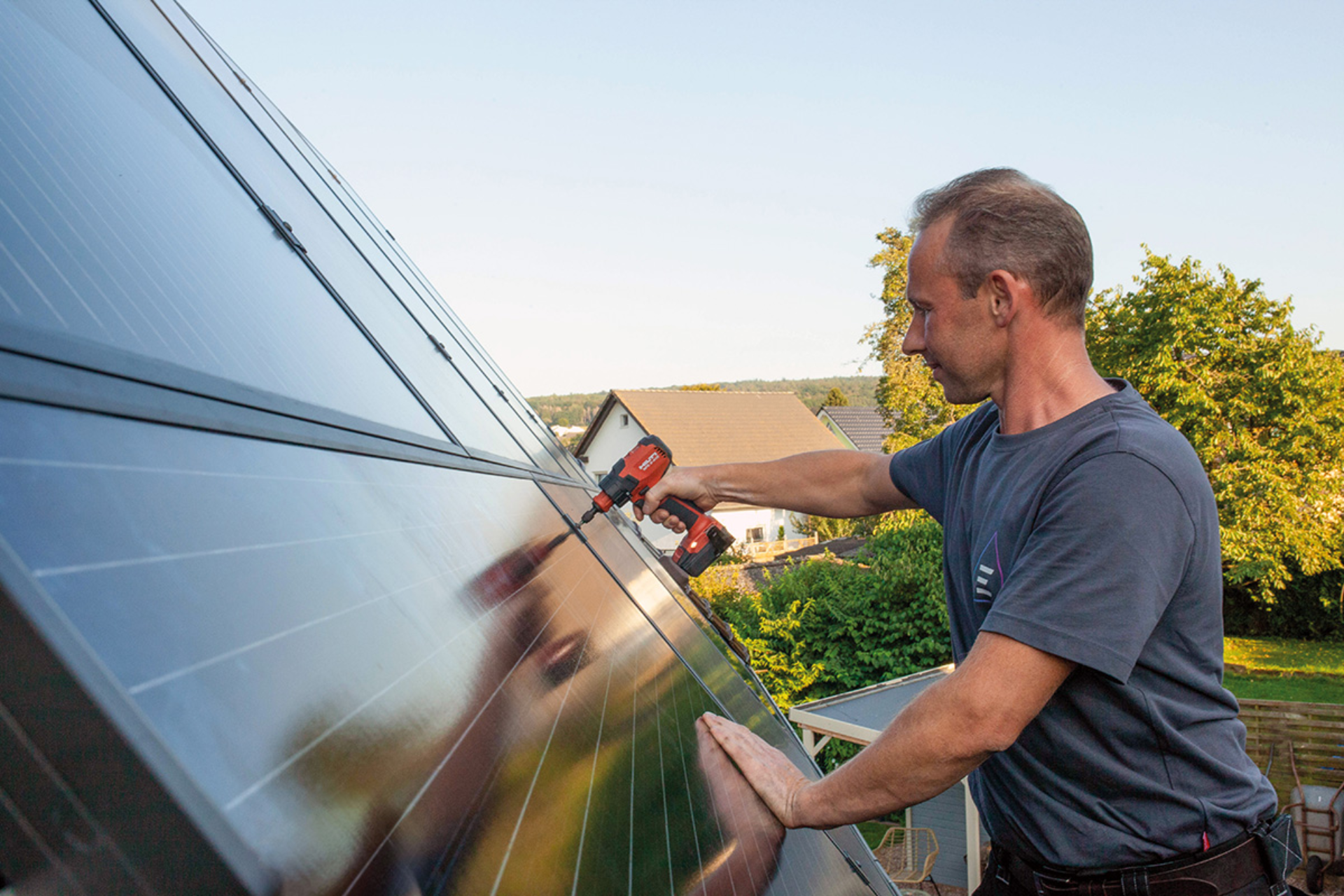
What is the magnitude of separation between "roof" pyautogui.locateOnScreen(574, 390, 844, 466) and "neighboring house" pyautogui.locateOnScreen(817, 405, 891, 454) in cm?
540

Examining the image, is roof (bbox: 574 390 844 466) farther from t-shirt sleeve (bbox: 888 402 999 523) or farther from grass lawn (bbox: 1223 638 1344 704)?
t-shirt sleeve (bbox: 888 402 999 523)

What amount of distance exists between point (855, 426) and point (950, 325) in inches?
1995

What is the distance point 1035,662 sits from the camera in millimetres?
1695

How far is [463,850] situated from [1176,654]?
5.64 ft

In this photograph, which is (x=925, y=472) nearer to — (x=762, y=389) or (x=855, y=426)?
(x=855, y=426)

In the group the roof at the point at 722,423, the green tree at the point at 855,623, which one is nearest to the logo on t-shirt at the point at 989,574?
the green tree at the point at 855,623

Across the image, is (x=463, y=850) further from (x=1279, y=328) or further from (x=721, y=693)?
(x=1279, y=328)

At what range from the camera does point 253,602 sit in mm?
670

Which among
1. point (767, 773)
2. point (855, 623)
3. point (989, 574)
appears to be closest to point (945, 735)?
point (767, 773)

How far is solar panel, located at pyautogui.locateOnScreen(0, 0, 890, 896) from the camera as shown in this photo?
45 centimetres

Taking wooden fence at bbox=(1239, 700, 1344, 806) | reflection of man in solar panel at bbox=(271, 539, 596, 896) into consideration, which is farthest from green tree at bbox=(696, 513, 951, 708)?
reflection of man in solar panel at bbox=(271, 539, 596, 896)

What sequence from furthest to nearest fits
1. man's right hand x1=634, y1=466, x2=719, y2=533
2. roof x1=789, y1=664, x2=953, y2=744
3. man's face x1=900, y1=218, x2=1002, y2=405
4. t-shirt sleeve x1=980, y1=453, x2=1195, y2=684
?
roof x1=789, y1=664, x2=953, y2=744, man's right hand x1=634, y1=466, x2=719, y2=533, man's face x1=900, y1=218, x2=1002, y2=405, t-shirt sleeve x1=980, y1=453, x2=1195, y2=684

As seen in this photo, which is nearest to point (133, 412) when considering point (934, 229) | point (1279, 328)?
point (934, 229)

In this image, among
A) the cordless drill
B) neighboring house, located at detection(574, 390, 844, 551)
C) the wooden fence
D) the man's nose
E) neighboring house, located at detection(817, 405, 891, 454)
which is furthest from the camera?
neighboring house, located at detection(817, 405, 891, 454)
